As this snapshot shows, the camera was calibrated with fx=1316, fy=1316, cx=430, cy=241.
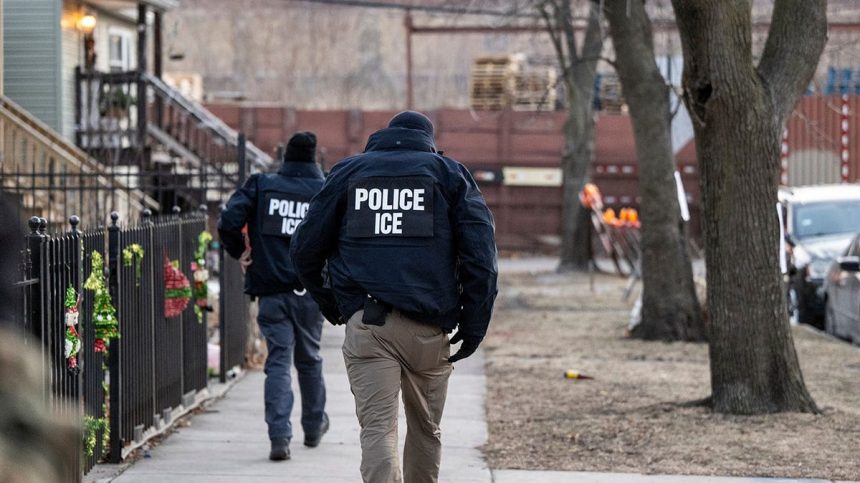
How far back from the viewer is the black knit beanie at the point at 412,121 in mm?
5566

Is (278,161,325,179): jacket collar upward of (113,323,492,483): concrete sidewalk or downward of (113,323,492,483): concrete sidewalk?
upward

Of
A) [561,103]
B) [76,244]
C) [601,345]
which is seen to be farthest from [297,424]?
[561,103]

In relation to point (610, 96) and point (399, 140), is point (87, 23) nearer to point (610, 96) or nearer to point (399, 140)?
point (610, 96)

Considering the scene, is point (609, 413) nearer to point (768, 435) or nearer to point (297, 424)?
point (768, 435)

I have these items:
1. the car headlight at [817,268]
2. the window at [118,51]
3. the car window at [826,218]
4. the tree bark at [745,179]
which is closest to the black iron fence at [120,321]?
the tree bark at [745,179]

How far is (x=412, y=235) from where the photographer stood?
5375 mm

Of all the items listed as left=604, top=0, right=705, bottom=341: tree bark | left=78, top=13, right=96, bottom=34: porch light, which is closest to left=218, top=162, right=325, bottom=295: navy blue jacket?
left=604, top=0, right=705, bottom=341: tree bark

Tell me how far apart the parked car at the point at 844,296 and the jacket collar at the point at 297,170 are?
25.4 feet

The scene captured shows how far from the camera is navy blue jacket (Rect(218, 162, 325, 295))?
7.59 metres

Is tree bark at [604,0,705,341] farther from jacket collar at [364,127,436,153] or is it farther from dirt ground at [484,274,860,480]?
jacket collar at [364,127,436,153]

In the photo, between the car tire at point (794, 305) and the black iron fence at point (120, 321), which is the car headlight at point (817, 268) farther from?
the black iron fence at point (120, 321)

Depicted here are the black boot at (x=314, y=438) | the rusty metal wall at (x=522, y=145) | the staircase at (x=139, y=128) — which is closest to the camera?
the black boot at (x=314, y=438)

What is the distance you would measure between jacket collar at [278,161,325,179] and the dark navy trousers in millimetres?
706

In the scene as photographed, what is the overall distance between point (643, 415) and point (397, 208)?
4.28 m
